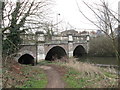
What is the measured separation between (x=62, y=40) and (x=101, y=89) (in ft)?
62.8

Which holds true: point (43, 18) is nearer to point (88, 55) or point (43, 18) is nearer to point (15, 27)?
point (15, 27)

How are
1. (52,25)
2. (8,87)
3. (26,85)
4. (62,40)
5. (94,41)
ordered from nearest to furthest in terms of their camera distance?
1. (8,87)
2. (26,85)
3. (52,25)
4. (62,40)
5. (94,41)

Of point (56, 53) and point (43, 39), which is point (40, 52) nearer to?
point (43, 39)

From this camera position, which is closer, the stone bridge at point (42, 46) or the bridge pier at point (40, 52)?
the stone bridge at point (42, 46)

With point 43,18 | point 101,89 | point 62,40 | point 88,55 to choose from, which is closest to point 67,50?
point 62,40

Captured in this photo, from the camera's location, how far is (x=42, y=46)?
20266mm

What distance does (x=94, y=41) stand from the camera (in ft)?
107

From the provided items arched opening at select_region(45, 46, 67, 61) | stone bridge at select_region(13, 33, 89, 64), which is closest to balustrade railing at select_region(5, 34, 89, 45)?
stone bridge at select_region(13, 33, 89, 64)

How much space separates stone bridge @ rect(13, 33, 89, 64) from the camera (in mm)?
17250

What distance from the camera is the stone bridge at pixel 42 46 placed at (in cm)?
1725

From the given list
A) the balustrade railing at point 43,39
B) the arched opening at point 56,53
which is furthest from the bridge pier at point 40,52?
the arched opening at point 56,53

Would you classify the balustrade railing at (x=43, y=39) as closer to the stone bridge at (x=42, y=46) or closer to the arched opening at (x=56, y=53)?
the stone bridge at (x=42, y=46)

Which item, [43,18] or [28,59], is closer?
[43,18]

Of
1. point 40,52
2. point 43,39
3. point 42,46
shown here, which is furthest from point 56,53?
point 43,39
